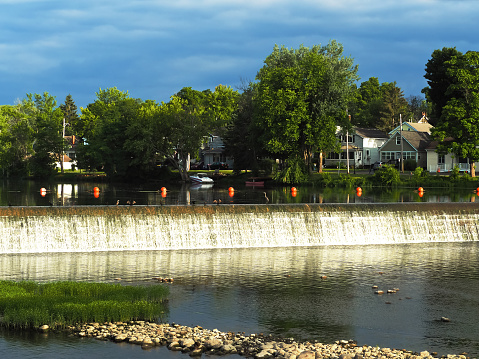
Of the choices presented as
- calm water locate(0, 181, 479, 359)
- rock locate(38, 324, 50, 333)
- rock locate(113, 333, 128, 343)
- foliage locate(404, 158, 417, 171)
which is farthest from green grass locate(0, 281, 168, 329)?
foliage locate(404, 158, 417, 171)

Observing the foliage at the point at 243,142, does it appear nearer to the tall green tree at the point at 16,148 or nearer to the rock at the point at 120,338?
the tall green tree at the point at 16,148

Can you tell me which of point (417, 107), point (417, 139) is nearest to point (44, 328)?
point (417, 139)

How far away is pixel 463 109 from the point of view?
240ft

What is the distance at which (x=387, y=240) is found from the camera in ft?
129

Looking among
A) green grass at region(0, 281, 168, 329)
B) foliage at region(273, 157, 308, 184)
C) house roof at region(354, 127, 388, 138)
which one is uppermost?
house roof at region(354, 127, 388, 138)

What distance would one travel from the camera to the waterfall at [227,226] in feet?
114

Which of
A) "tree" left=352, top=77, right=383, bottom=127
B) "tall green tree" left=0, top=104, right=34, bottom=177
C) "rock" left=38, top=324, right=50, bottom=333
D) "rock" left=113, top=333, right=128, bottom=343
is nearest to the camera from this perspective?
"rock" left=113, top=333, right=128, bottom=343

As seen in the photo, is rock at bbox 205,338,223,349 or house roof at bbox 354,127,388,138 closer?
rock at bbox 205,338,223,349

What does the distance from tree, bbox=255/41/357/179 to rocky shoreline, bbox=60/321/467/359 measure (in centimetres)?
6063

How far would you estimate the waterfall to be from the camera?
114 ft

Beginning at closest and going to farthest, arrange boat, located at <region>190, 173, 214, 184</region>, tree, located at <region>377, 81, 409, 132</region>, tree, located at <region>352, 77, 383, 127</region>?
boat, located at <region>190, 173, 214, 184</region> → tree, located at <region>377, 81, 409, 132</region> → tree, located at <region>352, 77, 383, 127</region>

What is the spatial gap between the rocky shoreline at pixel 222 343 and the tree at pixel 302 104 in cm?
6063

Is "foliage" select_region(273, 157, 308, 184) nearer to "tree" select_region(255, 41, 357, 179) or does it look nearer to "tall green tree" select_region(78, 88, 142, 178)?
"tree" select_region(255, 41, 357, 179)

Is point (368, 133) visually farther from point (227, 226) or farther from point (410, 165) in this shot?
point (227, 226)
